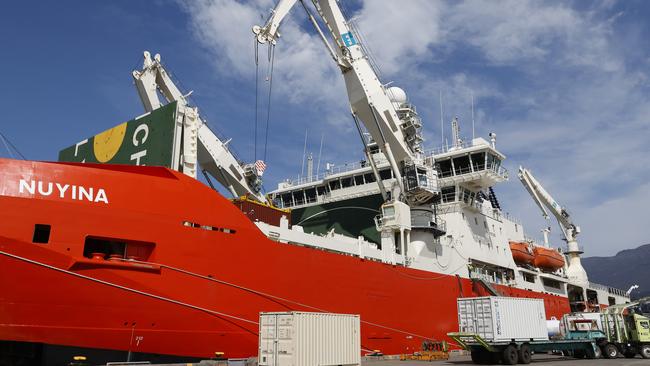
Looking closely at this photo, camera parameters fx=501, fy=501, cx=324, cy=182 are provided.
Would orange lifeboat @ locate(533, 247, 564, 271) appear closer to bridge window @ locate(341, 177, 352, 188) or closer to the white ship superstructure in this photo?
the white ship superstructure

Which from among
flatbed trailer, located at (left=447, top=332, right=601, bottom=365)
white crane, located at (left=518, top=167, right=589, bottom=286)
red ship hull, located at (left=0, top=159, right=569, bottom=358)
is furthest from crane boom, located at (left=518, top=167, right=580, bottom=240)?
red ship hull, located at (left=0, top=159, right=569, bottom=358)

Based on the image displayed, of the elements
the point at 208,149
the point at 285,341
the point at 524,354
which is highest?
the point at 208,149

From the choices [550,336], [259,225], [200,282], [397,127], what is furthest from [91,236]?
[550,336]

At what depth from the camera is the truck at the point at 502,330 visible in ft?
56.5

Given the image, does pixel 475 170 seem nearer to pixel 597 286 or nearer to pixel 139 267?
pixel 139 267

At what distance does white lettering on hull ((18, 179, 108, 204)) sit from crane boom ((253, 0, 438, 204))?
12905mm

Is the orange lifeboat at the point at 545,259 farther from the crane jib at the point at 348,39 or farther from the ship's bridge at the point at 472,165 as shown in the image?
the crane jib at the point at 348,39

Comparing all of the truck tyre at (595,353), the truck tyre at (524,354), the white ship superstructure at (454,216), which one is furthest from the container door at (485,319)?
the truck tyre at (595,353)

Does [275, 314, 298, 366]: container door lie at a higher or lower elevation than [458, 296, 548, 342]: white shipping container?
lower

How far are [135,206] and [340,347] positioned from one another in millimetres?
6369

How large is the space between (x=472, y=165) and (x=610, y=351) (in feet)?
34.5

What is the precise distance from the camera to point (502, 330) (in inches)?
678

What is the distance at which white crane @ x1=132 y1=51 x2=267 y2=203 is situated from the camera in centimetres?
1969

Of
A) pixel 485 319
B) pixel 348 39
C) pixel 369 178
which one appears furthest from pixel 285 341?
pixel 369 178
